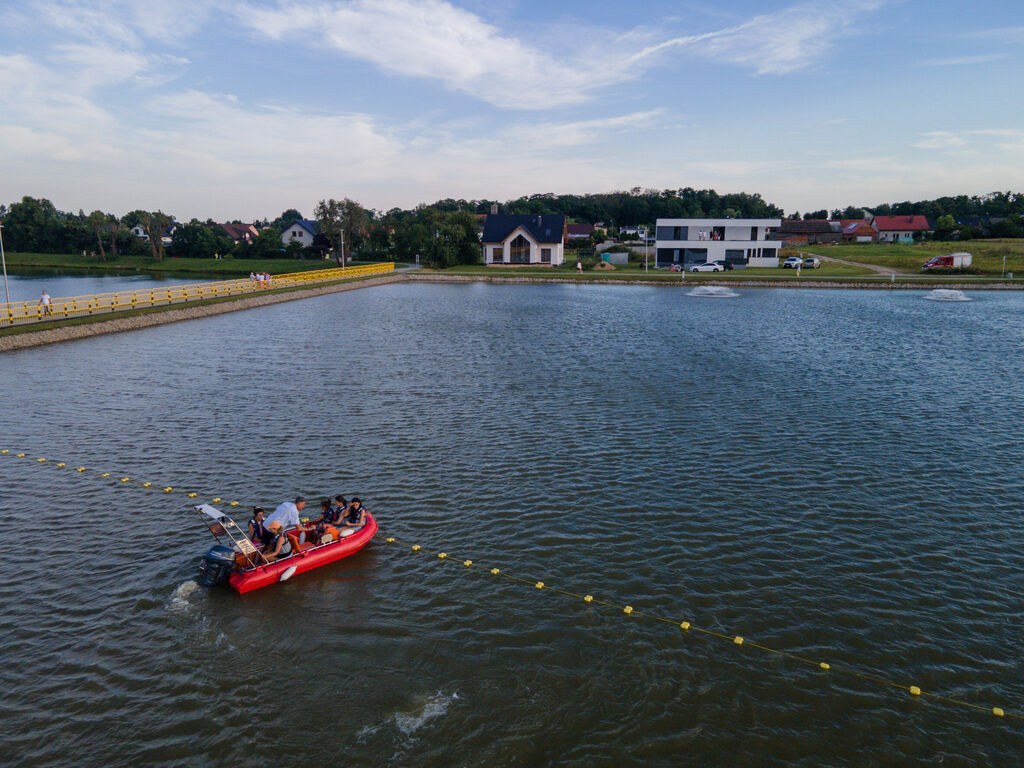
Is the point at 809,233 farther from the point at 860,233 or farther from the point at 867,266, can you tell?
the point at 867,266

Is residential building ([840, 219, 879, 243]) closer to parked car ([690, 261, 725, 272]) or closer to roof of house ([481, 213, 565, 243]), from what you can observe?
parked car ([690, 261, 725, 272])

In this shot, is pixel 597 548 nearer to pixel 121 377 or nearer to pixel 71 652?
pixel 71 652

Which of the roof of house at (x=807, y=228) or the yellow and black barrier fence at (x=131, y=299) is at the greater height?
the roof of house at (x=807, y=228)

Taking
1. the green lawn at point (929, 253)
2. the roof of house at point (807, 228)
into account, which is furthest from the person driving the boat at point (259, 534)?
the roof of house at point (807, 228)

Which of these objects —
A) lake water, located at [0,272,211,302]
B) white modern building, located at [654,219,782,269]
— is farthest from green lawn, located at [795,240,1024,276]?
lake water, located at [0,272,211,302]

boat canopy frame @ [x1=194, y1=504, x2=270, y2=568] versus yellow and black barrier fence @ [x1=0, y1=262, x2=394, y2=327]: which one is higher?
yellow and black barrier fence @ [x1=0, y1=262, x2=394, y2=327]

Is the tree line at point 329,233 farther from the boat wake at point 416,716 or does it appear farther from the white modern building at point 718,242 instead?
the boat wake at point 416,716
